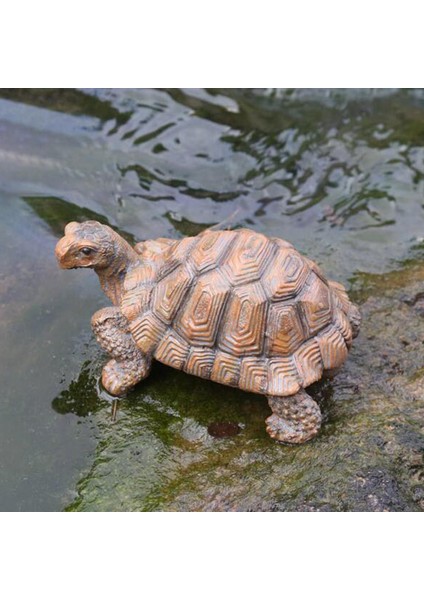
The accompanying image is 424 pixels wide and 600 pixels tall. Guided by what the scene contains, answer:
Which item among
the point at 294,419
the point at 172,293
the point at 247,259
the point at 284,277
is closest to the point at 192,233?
the point at 172,293

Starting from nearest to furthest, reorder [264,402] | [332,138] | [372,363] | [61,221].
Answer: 1. [264,402]
2. [372,363]
3. [61,221]
4. [332,138]

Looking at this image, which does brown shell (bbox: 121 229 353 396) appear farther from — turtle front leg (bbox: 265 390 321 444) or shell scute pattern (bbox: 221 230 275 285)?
turtle front leg (bbox: 265 390 321 444)

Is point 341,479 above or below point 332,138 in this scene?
below

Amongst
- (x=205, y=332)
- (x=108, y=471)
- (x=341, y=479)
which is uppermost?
(x=205, y=332)

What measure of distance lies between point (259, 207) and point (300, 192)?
0.58 meters

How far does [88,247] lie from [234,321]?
1339 millimetres

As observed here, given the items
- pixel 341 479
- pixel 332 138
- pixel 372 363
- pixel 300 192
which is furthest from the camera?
pixel 332 138

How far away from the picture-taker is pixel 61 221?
608 centimetres

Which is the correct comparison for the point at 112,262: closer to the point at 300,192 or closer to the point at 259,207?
the point at 259,207

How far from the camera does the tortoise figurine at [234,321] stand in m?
4.25

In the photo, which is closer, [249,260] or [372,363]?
[249,260]

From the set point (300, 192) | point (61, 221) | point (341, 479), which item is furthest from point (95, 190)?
point (341, 479)

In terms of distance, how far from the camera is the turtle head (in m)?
4.65

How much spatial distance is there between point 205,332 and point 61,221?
2530 millimetres
